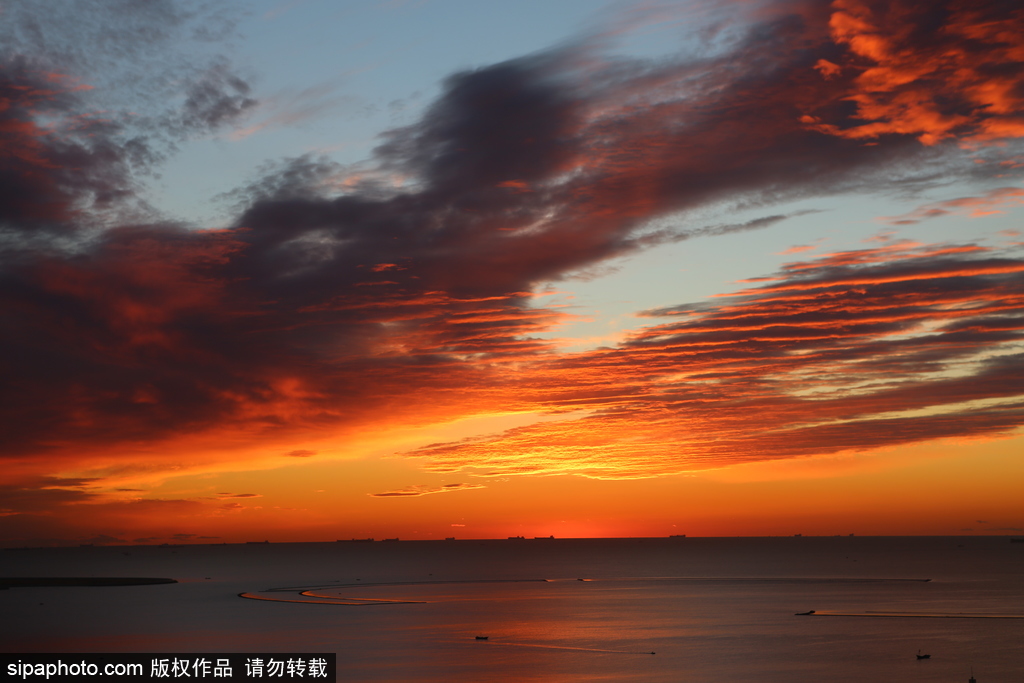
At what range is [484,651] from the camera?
290ft

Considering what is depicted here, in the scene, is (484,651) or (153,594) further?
(153,594)

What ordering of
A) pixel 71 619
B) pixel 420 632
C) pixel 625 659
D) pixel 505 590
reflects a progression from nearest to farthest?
pixel 625 659
pixel 420 632
pixel 71 619
pixel 505 590

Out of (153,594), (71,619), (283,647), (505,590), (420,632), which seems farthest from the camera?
(505,590)

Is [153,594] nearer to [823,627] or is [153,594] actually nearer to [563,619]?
[563,619]

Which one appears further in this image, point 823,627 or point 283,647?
point 823,627

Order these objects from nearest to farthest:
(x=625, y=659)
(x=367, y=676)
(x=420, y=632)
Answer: (x=367, y=676) → (x=625, y=659) → (x=420, y=632)

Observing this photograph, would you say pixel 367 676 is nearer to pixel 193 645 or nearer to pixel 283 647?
pixel 283 647

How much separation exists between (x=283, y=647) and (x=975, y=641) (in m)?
74.0

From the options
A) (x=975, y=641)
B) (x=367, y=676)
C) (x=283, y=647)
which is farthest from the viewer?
(x=975, y=641)

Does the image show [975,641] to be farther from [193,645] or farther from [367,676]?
[193,645]

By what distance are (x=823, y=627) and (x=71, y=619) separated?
101162 mm

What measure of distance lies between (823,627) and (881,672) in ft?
109

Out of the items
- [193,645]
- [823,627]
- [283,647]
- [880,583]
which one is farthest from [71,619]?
[880,583]

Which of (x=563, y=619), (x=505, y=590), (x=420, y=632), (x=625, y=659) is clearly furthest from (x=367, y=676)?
(x=505, y=590)
